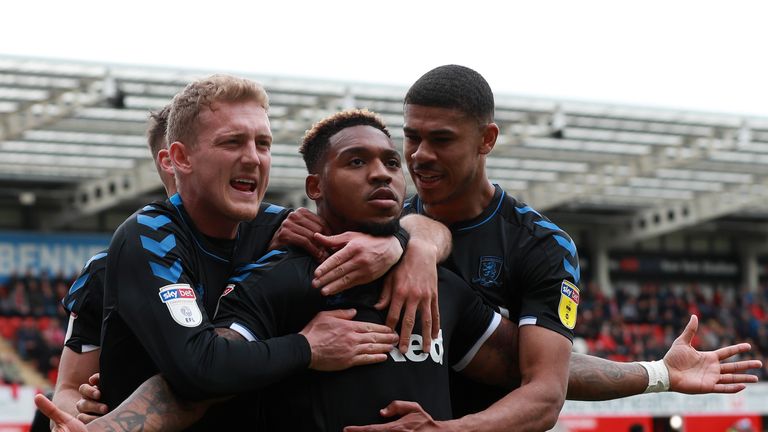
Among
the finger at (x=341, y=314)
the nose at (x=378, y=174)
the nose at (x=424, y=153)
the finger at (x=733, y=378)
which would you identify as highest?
the nose at (x=424, y=153)

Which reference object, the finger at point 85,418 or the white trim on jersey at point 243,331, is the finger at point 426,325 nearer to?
the white trim on jersey at point 243,331

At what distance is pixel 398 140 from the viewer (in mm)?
26141

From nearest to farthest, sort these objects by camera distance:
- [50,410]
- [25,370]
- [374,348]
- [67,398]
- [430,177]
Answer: [50,410]
[374,348]
[430,177]
[67,398]
[25,370]

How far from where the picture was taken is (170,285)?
374 centimetres

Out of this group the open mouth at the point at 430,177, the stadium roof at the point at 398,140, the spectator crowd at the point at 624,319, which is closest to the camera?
the open mouth at the point at 430,177

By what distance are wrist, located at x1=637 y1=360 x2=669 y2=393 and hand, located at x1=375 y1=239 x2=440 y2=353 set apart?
4.57 ft

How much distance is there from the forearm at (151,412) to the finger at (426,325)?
2.61ft

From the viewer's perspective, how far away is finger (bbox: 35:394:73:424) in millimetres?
3473

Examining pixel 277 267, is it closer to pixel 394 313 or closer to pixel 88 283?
pixel 394 313

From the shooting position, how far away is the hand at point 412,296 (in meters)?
3.98

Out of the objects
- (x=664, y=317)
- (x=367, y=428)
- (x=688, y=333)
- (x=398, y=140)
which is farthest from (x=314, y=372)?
(x=664, y=317)

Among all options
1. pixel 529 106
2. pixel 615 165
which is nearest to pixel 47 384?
pixel 529 106

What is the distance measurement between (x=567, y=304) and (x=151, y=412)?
5.55 ft

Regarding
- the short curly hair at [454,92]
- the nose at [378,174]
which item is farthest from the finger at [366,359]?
the short curly hair at [454,92]
